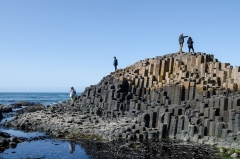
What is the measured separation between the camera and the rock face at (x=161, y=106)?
15539mm

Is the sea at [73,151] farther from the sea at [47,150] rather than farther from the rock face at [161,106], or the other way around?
the rock face at [161,106]

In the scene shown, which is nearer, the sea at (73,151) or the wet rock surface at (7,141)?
the sea at (73,151)

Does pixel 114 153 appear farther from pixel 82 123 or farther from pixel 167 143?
pixel 82 123

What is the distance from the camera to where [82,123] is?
773 inches

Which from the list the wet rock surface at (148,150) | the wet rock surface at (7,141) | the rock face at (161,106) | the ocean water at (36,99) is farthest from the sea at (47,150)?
the ocean water at (36,99)

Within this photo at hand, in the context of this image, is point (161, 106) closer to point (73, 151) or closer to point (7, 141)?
point (73, 151)

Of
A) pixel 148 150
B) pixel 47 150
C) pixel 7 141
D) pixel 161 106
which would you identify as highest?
pixel 161 106

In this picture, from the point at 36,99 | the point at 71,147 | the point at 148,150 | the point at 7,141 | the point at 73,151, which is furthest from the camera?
the point at 36,99

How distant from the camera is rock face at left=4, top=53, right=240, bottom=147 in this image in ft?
51.0

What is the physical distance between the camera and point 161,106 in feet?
61.5

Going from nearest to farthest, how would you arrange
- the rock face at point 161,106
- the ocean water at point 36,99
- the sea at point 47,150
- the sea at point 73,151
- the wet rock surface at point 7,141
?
the sea at point 73,151 → the sea at point 47,150 → the wet rock surface at point 7,141 → the rock face at point 161,106 → the ocean water at point 36,99

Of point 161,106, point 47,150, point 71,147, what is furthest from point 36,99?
point 47,150

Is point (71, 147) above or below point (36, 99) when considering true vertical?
below

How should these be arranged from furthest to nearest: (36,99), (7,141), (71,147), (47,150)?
(36,99) < (7,141) < (71,147) < (47,150)
